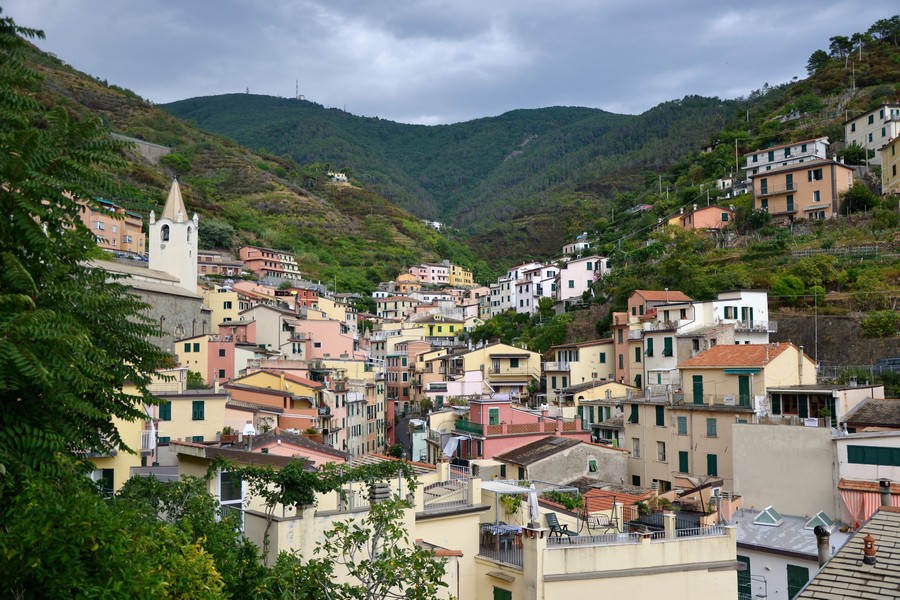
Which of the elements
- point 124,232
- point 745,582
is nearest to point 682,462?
point 745,582

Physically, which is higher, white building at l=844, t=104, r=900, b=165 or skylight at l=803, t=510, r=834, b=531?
white building at l=844, t=104, r=900, b=165

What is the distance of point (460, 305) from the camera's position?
106750mm

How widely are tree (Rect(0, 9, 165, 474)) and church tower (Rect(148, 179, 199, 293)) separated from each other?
6307 centimetres

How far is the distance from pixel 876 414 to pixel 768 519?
289 inches

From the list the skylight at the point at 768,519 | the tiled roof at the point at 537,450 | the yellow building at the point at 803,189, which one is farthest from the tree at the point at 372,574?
the yellow building at the point at 803,189

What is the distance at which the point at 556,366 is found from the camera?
2046 inches

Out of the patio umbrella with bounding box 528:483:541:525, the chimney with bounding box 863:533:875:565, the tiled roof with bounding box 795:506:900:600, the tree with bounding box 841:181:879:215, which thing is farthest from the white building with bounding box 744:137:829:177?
the chimney with bounding box 863:533:875:565

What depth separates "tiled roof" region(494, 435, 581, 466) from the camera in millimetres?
31344

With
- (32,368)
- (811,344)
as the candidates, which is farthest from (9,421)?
(811,344)

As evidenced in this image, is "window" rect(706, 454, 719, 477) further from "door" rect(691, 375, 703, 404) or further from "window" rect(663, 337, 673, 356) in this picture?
"window" rect(663, 337, 673, 356)

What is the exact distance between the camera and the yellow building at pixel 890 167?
66.0m

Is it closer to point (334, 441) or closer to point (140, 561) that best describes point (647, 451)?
point (334, 441)

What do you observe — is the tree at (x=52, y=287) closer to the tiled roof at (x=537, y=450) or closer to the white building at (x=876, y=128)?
the tiled roof at (x=537, y=450)

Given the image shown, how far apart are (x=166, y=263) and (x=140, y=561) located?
67689mm
